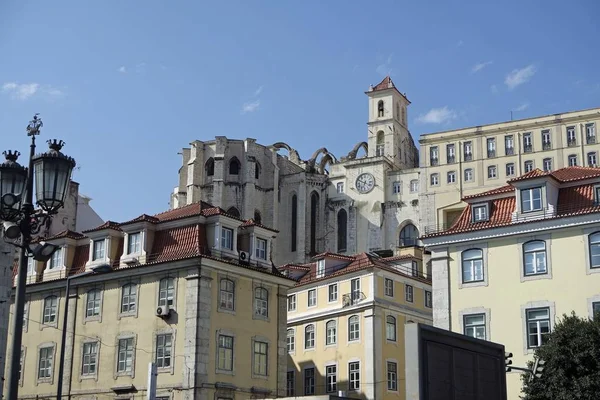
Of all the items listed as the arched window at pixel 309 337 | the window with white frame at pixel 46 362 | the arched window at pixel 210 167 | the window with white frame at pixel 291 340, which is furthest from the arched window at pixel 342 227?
the window with white frame at pixel 46 362

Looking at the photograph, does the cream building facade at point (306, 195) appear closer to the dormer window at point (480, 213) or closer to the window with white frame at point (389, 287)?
the window with white frame at point (389, 287)

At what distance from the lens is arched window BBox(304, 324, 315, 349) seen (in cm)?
5504

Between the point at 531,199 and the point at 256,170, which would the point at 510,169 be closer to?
the point at 256,170

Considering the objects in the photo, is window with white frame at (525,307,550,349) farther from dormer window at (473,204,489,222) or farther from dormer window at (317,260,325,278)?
dormer window at (317,260,325,278)

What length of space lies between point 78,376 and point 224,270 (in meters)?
8.75

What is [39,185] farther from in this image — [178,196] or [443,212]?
[178,196]

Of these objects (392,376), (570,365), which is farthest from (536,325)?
(392,376)

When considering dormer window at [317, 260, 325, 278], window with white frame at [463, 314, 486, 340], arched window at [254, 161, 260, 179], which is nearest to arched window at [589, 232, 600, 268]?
window with white frame at [463, 314, 486, 340]

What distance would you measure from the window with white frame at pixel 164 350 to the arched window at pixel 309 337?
1456cm

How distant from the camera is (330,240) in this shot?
107 m

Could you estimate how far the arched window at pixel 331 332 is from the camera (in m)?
54.1

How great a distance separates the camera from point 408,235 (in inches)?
4065

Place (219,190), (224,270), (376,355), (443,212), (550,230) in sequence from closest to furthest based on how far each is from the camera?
(550,230) → (224,270) → (376,355) → (443,212) → (219,190)

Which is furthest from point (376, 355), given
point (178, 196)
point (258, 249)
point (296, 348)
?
point (178, 196)
